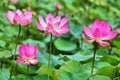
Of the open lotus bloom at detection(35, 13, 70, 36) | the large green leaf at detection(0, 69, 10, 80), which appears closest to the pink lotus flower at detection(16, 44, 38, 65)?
the open lotus bloom at detection(35, 13, 70, 36)

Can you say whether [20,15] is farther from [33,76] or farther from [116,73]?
[116,73]

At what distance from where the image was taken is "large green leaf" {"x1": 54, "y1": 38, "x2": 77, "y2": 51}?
8.58ft

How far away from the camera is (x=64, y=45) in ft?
8.80

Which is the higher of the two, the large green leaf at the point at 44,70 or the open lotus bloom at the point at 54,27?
the open lotus bloom at the point at 54,27

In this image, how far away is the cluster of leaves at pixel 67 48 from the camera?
1.55 metres

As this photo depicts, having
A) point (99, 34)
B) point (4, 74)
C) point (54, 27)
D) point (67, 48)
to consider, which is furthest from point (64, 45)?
point (99, 34)

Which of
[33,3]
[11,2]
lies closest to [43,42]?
[11,2]

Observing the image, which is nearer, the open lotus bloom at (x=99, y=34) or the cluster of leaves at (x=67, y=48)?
the open lotus bloom at (x=99, y=34)

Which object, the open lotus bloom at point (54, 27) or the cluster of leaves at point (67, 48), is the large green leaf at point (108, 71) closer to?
the cluster of leaves at point (67, 48)

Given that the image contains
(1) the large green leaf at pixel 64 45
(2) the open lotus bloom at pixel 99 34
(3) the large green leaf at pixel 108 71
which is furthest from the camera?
(1) the large green leaf at pixel 64 45

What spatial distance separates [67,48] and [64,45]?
7 centimetres

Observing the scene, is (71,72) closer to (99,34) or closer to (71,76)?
(71,76)

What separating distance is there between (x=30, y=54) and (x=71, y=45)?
1274 millimetres

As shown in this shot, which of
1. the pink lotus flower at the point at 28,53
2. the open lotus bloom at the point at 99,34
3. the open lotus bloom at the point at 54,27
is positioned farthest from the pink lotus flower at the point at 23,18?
the open lotus bloom at the point at 99,34
